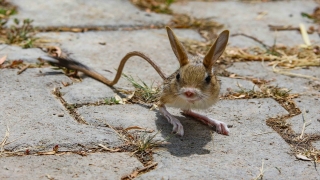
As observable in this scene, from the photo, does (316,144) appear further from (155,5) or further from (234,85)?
(155,5)

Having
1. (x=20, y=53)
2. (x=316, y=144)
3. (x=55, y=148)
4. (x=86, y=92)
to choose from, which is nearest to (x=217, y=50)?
(x=316, y=144)

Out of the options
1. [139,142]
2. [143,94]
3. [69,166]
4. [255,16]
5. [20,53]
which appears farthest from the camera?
[255,16]

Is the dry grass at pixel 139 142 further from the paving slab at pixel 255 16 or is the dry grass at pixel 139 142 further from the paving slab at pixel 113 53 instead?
the paving slab at pixel 255 16

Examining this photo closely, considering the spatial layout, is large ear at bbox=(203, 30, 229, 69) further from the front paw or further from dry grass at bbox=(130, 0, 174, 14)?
dry grass at bbox=(130, 0, 174, 14)

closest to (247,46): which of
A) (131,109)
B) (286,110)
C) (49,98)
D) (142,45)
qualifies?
(142,45)

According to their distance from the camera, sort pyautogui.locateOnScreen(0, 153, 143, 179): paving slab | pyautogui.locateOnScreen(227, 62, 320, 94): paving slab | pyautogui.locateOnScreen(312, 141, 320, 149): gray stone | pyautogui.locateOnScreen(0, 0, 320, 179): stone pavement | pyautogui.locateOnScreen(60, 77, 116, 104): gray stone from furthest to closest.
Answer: pyautogui.locateOnScreen(227, 62, 320, 94): paving slab < pyautogui.locateOnScreen(60, 77, 116, 104): gray stone < pyautogui.locateOnScreen(312, 141, 320, 149): gray stone < pyautogui.locateOnScreen(0, 0, 320, 179): stone pavement < pyautogui.locateOnScreen(0, 153, 143, 179): paving slab

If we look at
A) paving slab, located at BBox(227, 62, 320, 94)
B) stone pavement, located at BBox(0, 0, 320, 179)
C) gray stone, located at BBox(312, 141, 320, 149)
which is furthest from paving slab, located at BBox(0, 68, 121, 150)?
paving slab, located at BBox(227, 62, 320, 94)
